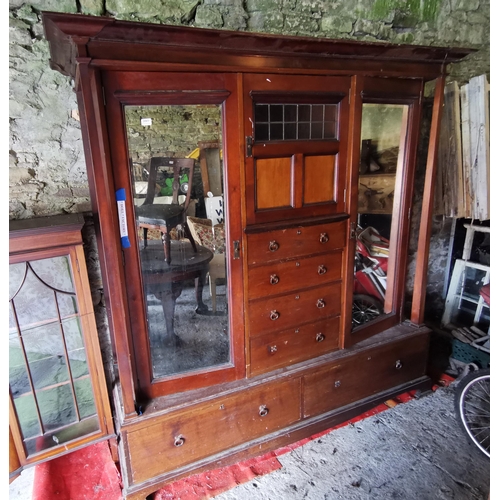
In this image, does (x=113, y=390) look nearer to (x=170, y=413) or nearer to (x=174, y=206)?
(x=170, y=413)

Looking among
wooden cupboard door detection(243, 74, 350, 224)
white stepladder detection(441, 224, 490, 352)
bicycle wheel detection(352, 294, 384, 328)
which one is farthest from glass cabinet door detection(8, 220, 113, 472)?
white stepladder detection(441, 224, 490, 352)

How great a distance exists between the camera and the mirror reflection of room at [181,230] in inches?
56.7

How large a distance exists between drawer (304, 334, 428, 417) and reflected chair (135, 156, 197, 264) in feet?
3.56

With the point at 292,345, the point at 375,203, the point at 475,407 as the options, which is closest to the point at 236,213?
the point at 292,345

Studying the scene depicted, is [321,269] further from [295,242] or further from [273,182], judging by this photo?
[273,182]

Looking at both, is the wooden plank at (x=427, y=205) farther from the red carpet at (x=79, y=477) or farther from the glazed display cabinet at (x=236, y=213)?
the red carpet at (x=79, y=477)

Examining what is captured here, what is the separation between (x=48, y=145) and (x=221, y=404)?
1.53 m

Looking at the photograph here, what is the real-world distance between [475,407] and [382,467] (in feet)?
2.63

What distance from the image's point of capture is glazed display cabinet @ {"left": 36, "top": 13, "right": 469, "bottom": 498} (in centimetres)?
137

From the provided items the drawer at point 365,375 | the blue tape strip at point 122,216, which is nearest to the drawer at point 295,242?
the blue tape strip at point 122,216

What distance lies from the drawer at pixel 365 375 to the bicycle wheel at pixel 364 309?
19cm

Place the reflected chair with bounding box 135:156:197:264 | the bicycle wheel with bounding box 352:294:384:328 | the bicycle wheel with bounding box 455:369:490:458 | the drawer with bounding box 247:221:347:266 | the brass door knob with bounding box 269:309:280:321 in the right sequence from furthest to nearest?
1. the bicycle wheel with bounding box 352:294:384:328
2. the bicycle wheel with bounding box 455:369:490:458
3. the brass door knob with bounding box 269:309:280:321
4. the drawer with bounding box 247:221:347:266
5. the reflected chair with bounding box 135:156:197:264

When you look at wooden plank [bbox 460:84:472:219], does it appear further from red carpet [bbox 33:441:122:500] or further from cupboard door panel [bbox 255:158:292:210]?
red carpet [bbox 33:441:122:500]

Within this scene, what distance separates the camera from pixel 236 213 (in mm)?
1604
